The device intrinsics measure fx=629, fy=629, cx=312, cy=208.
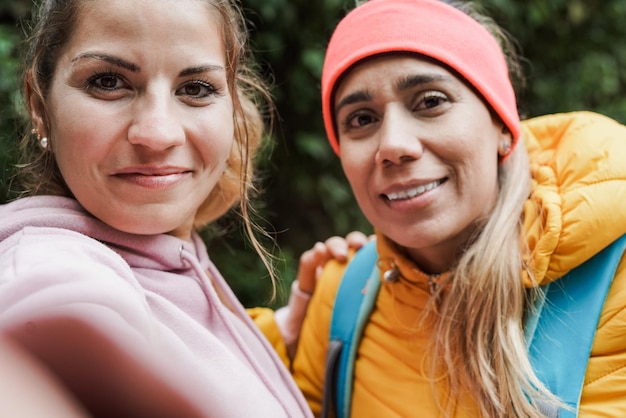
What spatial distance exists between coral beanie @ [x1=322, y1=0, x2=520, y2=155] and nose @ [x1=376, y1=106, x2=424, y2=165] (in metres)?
0.18

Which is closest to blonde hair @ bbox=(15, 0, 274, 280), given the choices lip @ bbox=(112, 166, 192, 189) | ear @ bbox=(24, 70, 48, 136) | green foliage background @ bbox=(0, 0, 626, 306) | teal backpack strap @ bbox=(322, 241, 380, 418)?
ear @ bbox=(24, 70, 48, 136)

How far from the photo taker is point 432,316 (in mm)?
1825

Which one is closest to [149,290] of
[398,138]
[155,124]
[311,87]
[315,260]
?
[155,124]

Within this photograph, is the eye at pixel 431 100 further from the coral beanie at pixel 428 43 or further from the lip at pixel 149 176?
the lip at pixel 149 176

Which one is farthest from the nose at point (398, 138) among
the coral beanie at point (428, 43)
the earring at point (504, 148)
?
the earring at point (504, 148)

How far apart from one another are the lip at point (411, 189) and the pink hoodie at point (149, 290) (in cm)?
54

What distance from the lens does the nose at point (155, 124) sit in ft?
4.19

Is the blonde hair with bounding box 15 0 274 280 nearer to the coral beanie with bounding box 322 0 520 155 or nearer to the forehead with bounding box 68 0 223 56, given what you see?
the forehead with bounding box 68 0 223 56

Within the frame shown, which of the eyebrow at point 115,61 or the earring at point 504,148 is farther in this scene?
the earring at point 504,148

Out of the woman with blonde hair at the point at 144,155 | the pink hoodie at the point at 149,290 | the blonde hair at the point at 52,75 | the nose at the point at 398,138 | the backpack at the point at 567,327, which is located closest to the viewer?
the pink hoodie at the point at 149,290

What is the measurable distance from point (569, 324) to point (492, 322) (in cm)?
19

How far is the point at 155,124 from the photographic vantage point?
128 cm

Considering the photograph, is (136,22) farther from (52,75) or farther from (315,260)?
(315,260)

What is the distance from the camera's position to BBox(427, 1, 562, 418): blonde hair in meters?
1.56
